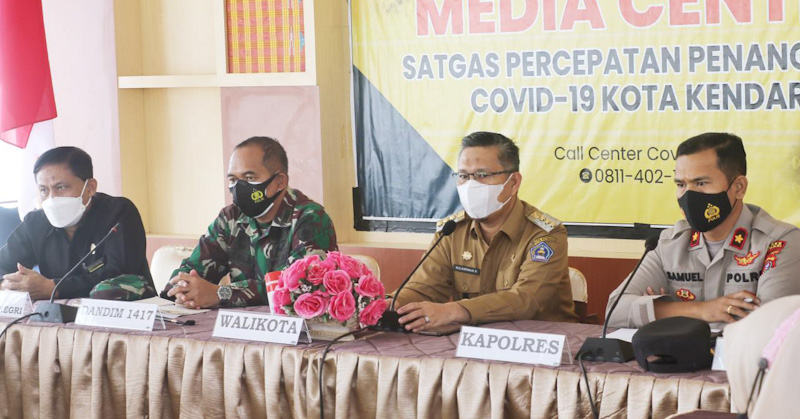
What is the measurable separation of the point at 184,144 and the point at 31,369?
2283mm

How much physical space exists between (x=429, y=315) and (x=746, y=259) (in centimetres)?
94

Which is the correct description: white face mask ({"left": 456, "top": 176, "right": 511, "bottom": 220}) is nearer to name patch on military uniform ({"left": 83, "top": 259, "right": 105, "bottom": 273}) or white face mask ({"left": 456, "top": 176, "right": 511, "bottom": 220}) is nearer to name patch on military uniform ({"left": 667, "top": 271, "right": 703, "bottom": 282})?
name patch on military uniform ({"left": 667, "top": 271, "right": 703, "bottom": 282})

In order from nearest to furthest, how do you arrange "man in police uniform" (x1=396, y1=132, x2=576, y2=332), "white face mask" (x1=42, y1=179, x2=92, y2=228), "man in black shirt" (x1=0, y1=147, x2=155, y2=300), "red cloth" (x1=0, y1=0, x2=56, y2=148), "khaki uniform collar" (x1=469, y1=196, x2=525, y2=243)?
"man in police uniform" (x1=396, y1=132, x2=576, y2=332) → "khaki uniform collar" (x1=469, y1=196, x2=525, y2=243) → "man in black shirt" (x1=0, y1=147, x2=155, y2=300) → "white face mask" (x1=42, y1=179, x2=92, y2=228) → "red cloth" (x1=0, y1=0, x2=56, y2=148)

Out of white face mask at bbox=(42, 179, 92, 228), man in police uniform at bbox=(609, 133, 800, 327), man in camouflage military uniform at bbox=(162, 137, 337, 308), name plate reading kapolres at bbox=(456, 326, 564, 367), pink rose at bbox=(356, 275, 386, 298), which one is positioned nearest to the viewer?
name plate reading kapolres at bbox=(456, 326, 564, 367)

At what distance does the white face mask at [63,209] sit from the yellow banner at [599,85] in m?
1.56

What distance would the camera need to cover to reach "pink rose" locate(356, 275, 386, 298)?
2623 millimetres

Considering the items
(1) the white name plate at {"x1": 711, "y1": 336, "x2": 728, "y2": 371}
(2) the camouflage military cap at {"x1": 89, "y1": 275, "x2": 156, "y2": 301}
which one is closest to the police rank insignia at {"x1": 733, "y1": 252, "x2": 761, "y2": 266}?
(1) the white name plate at {"x1": 711, "y1": 336, "x2": 728, "y2": 371}

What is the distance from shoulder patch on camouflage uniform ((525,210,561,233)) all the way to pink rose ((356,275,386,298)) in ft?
2.23

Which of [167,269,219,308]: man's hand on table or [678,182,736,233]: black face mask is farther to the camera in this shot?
[167,269,219,308]: man's hand on table

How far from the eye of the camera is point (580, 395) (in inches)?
87.0

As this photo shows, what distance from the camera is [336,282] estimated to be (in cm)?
259

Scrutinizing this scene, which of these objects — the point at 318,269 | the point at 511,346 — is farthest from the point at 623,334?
the point at 318,269

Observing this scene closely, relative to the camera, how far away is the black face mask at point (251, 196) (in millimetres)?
3375

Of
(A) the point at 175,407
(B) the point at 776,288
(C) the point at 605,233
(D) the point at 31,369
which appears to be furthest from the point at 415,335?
(C) the point at 605,233
